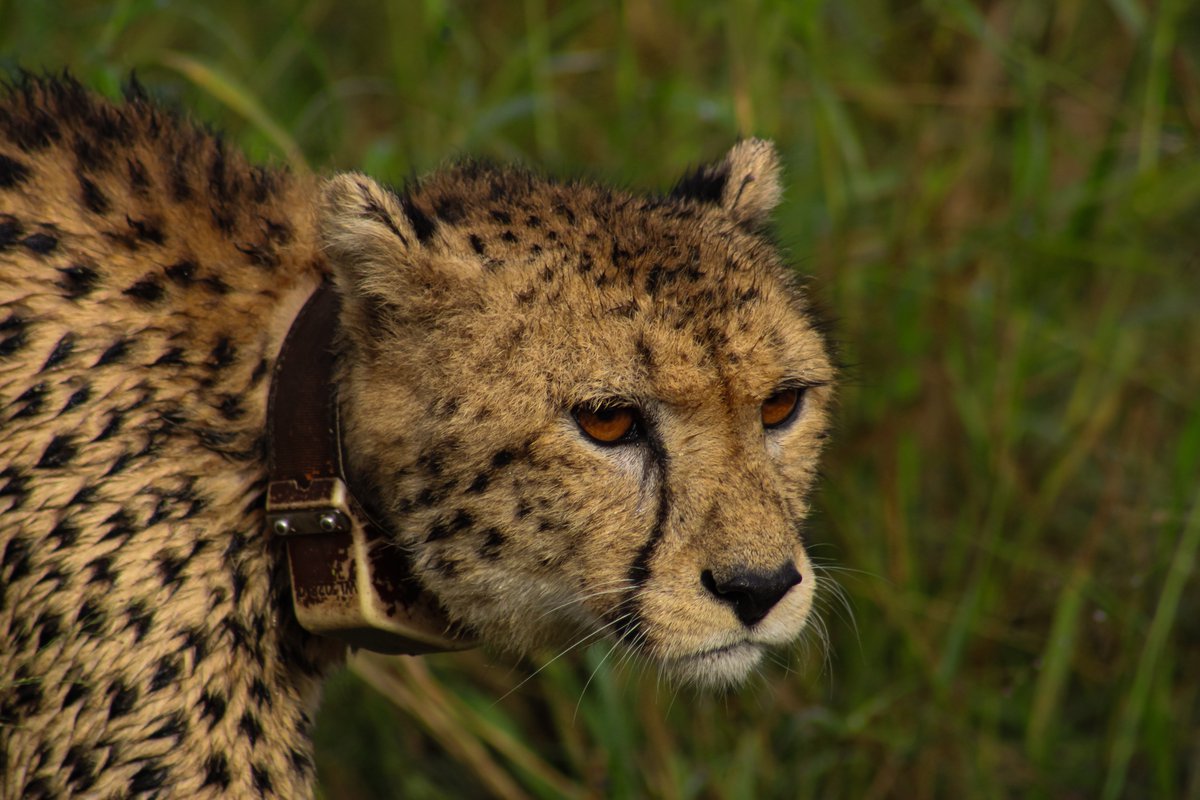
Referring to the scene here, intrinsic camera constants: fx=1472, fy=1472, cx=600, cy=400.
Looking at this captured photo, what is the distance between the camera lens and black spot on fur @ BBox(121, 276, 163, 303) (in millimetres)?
3004

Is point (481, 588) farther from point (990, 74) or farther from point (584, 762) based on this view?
point (990, 74)

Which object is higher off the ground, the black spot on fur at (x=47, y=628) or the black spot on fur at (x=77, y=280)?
the black spot on fur at (x=77, y=280)

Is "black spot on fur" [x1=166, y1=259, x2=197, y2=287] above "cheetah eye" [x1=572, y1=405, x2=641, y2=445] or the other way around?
above

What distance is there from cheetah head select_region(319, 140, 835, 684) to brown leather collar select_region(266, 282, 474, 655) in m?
0.07

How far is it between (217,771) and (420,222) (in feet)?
3.76

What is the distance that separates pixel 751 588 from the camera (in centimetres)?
285

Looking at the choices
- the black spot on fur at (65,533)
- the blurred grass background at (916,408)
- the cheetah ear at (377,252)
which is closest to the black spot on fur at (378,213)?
the cheetah ear at (377,252)

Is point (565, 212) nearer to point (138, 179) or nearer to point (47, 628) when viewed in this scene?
point (138, 179)

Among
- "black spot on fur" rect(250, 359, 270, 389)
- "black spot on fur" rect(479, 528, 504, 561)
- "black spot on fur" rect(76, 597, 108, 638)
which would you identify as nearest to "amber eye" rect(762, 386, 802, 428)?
"black spot on fur" rect(479, 528, 504, 561)

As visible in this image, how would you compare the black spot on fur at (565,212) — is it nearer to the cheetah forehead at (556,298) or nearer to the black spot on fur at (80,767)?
the cheetah forehead at (556,298)

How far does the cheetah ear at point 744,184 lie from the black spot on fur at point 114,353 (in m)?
1.39

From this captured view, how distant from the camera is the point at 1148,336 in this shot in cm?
608

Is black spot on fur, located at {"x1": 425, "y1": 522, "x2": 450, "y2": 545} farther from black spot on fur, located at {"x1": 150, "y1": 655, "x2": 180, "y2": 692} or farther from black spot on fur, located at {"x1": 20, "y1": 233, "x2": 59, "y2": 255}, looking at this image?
black spot on fur, located at {"x1": 20, "y1": 233, "x2": 59, "y2": 255}

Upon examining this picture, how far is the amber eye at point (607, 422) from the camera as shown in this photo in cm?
291
